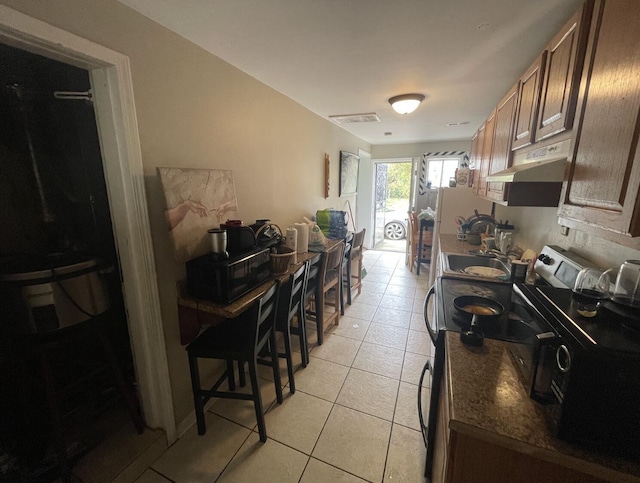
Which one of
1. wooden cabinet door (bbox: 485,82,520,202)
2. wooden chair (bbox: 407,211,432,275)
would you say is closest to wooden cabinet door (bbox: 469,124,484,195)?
wooden cabinet door (bbox: 485,82,520,202)

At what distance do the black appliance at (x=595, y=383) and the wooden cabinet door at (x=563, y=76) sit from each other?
0.83 meters

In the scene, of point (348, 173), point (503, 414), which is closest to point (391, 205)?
point (348, 173)

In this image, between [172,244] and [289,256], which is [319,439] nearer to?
[289,256]

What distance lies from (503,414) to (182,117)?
6.39ft

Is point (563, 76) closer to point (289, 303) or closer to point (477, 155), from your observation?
point (289, 303)

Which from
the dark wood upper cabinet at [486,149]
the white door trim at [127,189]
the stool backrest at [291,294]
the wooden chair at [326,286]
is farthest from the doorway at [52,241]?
the dark wood upper cabinet at [486,149]

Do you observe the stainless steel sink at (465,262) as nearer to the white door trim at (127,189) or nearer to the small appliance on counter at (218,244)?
the small appliance on counter at (218,244)

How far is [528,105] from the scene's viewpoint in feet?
4.95

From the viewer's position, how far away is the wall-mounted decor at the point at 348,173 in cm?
410

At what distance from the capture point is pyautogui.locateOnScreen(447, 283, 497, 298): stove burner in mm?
1598

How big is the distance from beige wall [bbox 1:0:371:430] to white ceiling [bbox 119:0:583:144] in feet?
0.36

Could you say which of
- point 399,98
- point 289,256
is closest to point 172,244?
point 289,256

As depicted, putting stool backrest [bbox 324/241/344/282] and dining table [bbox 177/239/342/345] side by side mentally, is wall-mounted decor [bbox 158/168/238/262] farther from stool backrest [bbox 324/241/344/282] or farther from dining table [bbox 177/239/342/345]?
stool backrest [bbox 324/241/344/282]

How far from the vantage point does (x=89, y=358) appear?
167cm
